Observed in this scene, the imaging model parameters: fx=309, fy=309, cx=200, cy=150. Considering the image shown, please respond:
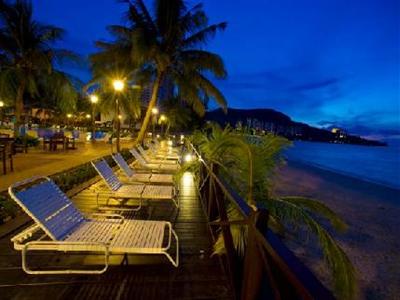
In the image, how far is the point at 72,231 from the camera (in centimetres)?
297

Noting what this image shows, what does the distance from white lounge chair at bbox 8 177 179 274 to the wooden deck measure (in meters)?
0.11

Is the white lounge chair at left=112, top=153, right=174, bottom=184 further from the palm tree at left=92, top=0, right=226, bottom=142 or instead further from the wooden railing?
the palm tree at left=92, top=0, right=226, bottom=142

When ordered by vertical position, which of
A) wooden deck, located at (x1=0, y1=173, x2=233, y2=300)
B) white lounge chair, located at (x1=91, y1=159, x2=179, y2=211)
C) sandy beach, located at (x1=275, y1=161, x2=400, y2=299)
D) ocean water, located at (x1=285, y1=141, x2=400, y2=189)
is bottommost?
ocean water, located at (x1=285, y1=141, x2=400, y2=189)

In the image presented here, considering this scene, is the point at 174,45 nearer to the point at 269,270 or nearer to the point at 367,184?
the point at 269,270

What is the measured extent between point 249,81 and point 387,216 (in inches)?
6296

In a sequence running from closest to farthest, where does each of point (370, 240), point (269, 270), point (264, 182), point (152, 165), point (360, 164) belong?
point (269, 270) < point (264, 182) < point (370, 240) < point (152, 165) < point (360, 164)

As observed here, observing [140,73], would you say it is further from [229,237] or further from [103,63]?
[229,237]

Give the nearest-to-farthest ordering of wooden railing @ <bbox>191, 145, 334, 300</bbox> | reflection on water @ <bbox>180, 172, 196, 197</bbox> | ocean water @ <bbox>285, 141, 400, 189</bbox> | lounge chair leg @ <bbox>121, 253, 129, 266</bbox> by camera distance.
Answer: wooden railing @ <bbox>191, 145, 334, 300</bbox>
lounge chair leg @ <bbox>121, 253, 129, 266</bbox>
reflection on water @ <bbox>180, 172, 196, 197</bbox>
ocean water @ <bbox>285, 141, 400, 189</bbox>

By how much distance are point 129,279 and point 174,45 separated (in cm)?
1161

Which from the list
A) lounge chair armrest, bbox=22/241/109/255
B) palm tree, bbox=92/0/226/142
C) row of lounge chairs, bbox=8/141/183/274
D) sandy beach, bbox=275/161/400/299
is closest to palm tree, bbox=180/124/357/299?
row of lounge chairs, bbox=8/141/183/274

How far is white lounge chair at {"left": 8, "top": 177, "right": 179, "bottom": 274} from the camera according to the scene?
104 inches

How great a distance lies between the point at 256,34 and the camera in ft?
392

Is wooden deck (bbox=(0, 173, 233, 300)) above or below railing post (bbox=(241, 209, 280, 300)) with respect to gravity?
below

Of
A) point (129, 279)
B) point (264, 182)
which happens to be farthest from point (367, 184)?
point (129, 279)
